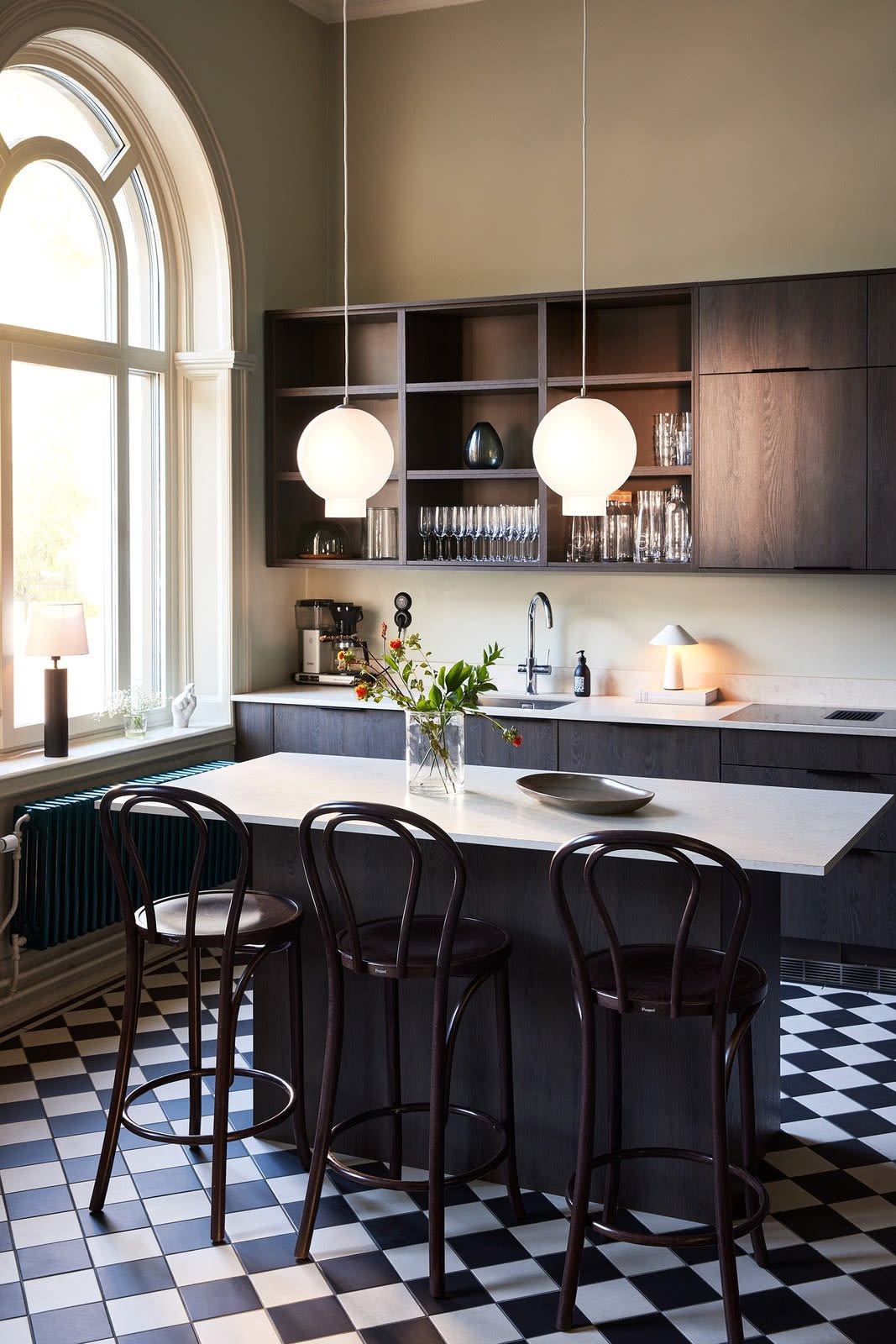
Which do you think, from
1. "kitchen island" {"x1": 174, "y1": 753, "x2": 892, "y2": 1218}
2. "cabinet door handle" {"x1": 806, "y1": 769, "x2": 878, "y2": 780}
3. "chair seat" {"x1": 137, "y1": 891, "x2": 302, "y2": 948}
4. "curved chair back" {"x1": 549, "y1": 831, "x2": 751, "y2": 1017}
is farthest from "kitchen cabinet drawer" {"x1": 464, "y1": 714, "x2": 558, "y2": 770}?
"curved chair back" {"x1": 549, "y1": 831, "x2": 751, "y2": 1017}

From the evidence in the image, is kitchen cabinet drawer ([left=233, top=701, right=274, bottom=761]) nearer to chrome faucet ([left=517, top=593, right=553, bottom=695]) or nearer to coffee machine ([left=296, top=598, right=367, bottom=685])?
coffee machine ([left=296, top=598, right=367, bottom=685])

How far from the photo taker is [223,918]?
3070mm

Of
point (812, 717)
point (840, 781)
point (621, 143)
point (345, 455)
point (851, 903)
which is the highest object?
point (621, 143)

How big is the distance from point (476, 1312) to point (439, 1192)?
24 centimetres

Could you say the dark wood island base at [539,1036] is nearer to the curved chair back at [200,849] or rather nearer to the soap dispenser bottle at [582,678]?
the curved chair back at [200,849]

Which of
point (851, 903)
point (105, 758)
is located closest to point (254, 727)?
point (105, 758)

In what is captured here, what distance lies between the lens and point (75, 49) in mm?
4562

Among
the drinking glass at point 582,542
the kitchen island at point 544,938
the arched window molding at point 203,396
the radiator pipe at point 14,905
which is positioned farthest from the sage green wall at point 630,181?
the radiator pipe at point 14,905

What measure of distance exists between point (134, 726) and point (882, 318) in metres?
3.12

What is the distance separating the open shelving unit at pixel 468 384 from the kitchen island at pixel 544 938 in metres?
2.06

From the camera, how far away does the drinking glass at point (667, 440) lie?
16.5 feet

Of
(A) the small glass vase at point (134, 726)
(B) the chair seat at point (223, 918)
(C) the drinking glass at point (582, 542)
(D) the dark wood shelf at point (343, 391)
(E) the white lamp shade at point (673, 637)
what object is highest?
(D) the dark wood shelf at point (343, 391)

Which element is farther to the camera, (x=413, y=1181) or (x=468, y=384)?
(x=468, y=384)

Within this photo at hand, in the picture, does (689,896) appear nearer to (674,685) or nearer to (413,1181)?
(413,1181)
